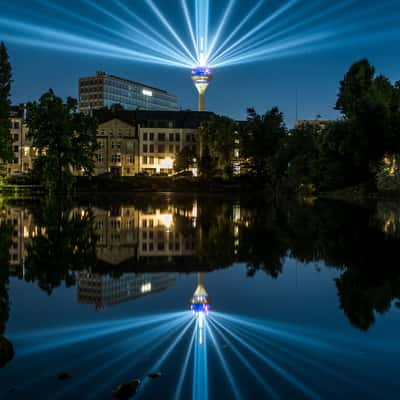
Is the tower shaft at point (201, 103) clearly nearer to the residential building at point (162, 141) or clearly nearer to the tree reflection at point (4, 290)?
the residential building at point (162, 141)

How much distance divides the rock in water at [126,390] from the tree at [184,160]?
103 m

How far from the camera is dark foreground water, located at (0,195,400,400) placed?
19.2 ft

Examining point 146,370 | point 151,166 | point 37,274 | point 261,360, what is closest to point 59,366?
point 146,370

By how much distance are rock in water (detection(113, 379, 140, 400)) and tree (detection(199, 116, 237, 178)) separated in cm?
9114

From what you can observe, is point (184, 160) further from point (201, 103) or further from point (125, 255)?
point (125, 255)

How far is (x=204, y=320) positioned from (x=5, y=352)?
10.4ft

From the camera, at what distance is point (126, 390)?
5551mm

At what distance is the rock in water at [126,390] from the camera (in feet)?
17.9

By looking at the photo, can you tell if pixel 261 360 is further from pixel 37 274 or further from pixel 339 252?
pixel 339 252

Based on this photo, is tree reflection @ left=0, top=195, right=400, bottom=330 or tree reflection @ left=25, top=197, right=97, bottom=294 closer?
tree reflection @ left=0, top=195, right=400, bottom=330

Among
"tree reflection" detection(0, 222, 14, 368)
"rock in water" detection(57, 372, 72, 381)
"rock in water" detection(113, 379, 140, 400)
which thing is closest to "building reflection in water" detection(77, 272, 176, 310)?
"tree reflection" detection(0, 222, 14, 368)

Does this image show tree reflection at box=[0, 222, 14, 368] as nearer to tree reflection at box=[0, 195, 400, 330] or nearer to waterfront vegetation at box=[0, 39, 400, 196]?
tree reflection at box=[0, 195, 400, 330]

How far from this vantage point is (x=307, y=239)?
1969 centimetres

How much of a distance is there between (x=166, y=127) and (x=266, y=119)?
26.3 m
